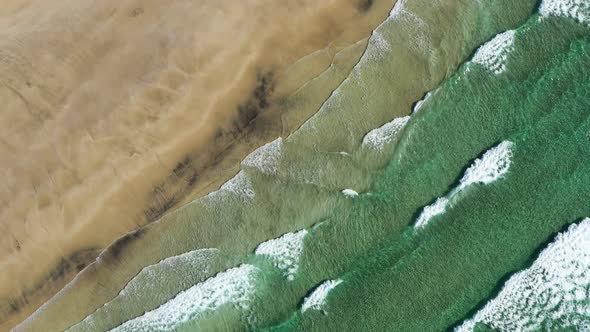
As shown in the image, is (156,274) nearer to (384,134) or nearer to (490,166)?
(384,134)

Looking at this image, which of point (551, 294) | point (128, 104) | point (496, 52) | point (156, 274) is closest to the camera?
point (128, 104)

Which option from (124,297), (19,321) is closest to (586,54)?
(124,297)

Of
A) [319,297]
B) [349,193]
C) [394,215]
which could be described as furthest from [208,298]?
[394,215]

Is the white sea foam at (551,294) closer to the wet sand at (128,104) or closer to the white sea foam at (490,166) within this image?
the white sea foam at (490,166)

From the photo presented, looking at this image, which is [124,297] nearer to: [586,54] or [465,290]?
[465,290]

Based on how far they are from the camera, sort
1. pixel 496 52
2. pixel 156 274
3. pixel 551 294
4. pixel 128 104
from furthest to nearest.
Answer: pixel 496 52 → pixel 156 274 → pixel 551 294 → pixel 128 104

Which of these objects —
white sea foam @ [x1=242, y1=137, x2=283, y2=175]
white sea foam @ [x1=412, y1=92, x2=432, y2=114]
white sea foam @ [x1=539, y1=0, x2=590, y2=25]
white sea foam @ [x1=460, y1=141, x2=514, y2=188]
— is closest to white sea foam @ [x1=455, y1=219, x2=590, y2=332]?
white sea foam @ [x1=460, y1=141, x2=514, y2=188]

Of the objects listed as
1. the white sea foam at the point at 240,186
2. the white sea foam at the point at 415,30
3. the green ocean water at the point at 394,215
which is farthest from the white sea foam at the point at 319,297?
the white sea foam at the point at 415,30
